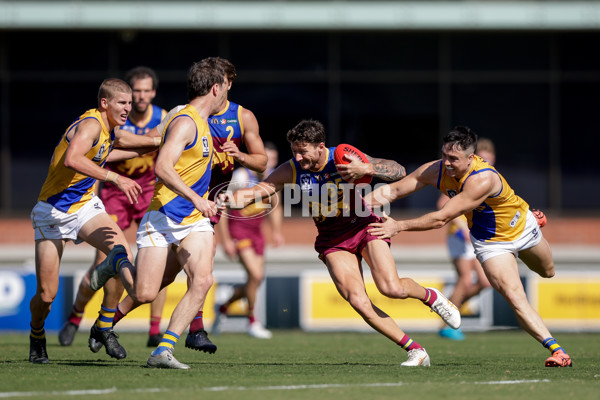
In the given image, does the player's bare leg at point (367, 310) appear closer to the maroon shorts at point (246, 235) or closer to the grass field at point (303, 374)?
the grass field at point (303, 374)

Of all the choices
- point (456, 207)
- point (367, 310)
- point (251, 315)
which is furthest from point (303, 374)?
point (251, 315)

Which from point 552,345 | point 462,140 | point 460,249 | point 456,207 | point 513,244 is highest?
point 462,140

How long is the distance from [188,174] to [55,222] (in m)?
1.42

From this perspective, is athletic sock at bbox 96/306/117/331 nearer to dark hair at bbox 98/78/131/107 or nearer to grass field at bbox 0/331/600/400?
grass field at bbox 0/331/600/400

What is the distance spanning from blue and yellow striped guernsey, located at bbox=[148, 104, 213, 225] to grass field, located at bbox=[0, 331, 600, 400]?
1.32 m

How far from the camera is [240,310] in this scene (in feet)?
48.6

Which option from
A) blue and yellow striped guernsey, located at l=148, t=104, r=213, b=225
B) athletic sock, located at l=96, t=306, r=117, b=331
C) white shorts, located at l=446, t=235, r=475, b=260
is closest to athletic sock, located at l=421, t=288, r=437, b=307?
blue and yellow striped guernsey, located at l=148, t=104, r=213, b=225

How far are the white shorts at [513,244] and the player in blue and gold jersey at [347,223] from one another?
0.62m

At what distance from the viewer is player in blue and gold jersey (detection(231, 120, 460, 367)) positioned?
8.48 metres

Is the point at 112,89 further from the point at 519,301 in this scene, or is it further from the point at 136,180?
the point at 519,301

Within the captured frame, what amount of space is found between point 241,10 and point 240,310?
7236 millimetres

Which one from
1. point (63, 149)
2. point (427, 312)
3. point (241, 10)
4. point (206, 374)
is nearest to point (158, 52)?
point (241, 10)

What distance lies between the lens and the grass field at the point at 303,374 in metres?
6.70

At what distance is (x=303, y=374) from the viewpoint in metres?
7.87
